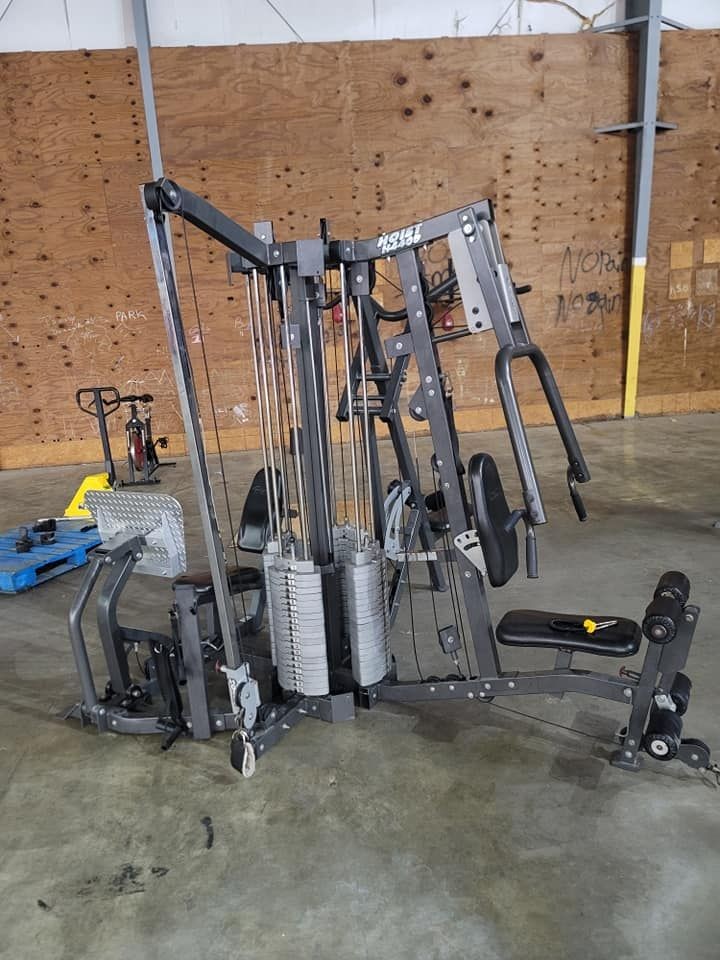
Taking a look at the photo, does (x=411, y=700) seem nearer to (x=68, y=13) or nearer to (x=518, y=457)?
(x=518, y=457)

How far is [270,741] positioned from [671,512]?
325 cm

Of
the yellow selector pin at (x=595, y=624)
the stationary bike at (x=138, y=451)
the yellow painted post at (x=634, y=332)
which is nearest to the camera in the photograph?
Result: the yellow selector pin at (x=595, y=624)

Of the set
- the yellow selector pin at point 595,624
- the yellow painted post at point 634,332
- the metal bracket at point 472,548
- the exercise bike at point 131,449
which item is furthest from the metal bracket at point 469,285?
the yellow painted post at point 634,332

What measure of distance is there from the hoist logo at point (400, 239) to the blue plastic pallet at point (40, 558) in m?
2.70

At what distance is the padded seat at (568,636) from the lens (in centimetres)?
200

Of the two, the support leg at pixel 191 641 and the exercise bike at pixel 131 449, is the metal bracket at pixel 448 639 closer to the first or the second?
the support leg at pixel 191 641

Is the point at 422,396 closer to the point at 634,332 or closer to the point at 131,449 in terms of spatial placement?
the point at 131,449

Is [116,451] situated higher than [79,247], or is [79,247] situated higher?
[79,247]

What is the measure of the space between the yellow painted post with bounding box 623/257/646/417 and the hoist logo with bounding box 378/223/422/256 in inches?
236

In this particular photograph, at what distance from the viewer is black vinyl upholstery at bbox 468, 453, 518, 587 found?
6.59 feet

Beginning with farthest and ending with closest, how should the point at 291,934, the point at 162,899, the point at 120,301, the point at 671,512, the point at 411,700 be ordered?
1. the point at 120,301
2. the point at 671,512
3. the point at 411,700
4. the point at 162,899
5. the point at 291,934

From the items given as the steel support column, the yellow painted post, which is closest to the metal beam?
the steel support column

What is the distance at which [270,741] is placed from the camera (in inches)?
86.7

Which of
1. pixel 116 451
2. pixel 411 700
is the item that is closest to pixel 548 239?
pixel 116 451
